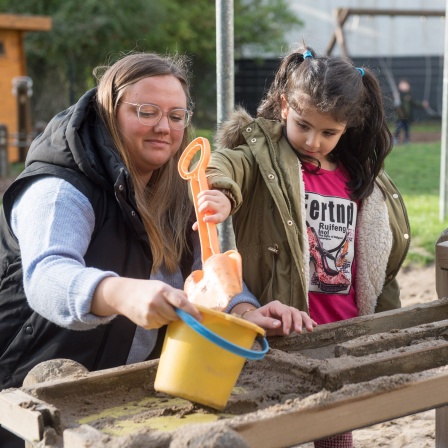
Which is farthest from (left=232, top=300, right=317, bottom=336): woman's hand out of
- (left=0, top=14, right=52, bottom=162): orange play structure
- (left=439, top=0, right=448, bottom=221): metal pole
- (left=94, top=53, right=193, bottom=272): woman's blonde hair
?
(left=0, top=14, right=52, bottom=162): orange play structure

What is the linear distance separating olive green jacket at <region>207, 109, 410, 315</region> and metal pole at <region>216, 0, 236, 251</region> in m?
0.54

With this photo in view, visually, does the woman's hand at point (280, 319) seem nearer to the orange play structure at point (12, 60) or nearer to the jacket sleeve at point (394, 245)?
the jacket sleeve at point (394, 245)

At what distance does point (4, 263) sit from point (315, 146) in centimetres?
98

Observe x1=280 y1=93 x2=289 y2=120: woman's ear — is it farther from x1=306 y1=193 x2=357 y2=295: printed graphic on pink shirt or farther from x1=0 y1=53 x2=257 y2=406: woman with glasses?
x1=0 y1=53 x2=257 y2=406: woman with glasses

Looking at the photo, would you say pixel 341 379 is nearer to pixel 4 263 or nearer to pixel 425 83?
pixel 4 263

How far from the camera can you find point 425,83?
901 inches

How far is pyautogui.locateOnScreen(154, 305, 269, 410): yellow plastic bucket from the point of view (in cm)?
156

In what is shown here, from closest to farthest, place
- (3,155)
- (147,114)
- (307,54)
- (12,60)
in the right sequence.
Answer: (147,114) → (307,54) → (3,155) → (12,60)

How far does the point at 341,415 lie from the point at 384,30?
25.4 meters

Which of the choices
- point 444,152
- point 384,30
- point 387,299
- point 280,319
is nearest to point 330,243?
point 387,299

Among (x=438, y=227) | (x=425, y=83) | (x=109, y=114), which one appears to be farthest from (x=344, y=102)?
(x=425, y=83)

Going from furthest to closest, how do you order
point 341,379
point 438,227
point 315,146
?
point 438,227 < point 315,146 < point 341,379

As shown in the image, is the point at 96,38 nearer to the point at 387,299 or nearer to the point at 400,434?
the point at 400,434

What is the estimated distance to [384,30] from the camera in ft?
84.5
